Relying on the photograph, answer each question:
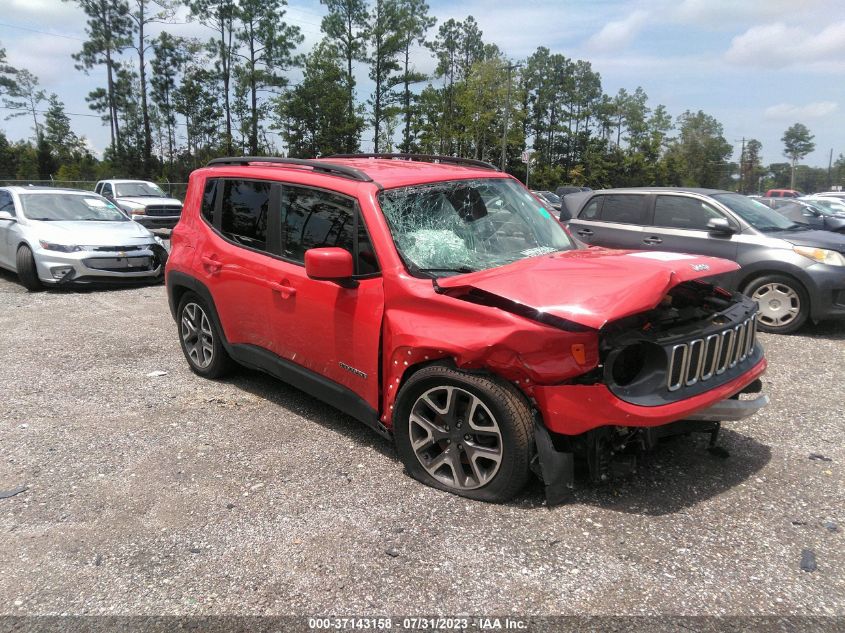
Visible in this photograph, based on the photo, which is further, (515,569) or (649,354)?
(649,354)

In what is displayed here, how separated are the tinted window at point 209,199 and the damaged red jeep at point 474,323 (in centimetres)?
43

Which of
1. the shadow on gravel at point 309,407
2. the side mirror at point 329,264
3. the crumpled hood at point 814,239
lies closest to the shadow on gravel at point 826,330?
the crumpled hood at point 814,239

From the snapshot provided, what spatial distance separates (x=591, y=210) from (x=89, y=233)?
25.5 feet

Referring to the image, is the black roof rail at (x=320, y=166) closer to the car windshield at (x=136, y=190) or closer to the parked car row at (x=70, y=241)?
the parked car row at (x=70, y=241)

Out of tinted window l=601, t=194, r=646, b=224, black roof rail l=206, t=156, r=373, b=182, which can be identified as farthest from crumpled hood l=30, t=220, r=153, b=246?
tinted window l=601, t=194, r=646, b=224

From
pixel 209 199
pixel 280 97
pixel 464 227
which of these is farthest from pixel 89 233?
pixel 280 97

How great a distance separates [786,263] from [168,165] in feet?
172

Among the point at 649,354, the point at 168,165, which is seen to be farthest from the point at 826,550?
the point at 168,165

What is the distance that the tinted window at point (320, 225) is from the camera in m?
3.60

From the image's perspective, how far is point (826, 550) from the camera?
280 centimetres

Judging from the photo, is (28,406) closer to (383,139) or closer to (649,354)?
(649,354)

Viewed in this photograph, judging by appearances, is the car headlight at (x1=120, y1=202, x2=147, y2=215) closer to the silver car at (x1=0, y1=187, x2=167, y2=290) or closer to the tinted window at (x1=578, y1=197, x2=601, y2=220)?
the silver car at (x1=0, y1=187, x2=167, y2=290)

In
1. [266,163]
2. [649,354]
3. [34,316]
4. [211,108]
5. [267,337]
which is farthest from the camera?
[211,108]

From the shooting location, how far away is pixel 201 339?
521cm
